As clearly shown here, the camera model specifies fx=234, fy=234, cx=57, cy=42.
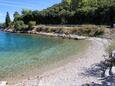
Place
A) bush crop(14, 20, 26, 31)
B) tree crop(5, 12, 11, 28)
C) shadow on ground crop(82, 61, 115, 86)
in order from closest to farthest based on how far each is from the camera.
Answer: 1. shadow on ground crop(82, 61, 115, 86)
2. bush crop(14, 20, 26, 31)
3. tree crop(5, 12, 11, 28)

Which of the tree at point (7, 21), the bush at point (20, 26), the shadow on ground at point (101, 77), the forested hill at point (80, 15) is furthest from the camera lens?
the tree at point (7, 21)

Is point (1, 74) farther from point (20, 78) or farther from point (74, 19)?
point (74, 19)

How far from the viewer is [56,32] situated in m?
84.0

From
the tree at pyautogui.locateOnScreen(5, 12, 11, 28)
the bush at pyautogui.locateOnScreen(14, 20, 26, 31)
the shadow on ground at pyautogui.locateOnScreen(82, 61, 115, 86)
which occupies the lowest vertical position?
the shadow on ground at pyautogui.locateOnScreen(82, 61, 115, 86)

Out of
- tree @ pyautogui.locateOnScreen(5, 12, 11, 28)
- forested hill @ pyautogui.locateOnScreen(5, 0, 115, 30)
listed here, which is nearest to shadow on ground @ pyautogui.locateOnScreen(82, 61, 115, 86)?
forested hill @ pyautogui.locateOnScreen(5, 0, 115, 30)

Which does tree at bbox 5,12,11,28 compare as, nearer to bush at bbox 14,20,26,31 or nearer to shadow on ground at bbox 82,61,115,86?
bush at bbox 14,20,26,31

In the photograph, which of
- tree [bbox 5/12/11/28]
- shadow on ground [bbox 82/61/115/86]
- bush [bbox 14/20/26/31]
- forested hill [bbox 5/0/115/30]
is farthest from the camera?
tree [bbox 5/12/11/28]

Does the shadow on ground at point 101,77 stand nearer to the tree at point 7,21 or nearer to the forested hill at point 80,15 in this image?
the forested hill at point 80,15

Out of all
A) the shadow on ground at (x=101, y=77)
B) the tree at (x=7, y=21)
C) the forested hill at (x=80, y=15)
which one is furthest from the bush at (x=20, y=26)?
the shadow on ground at (x=101, y=77)

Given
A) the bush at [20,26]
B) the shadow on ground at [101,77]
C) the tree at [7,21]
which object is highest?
the tree at [7,21]

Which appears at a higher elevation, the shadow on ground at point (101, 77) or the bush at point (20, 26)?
the bush at point (20, 26)

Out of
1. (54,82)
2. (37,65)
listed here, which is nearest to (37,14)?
(37,65)

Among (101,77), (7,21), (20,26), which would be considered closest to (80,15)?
→ (20,26)

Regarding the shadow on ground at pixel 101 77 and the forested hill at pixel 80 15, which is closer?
the shadow on ground at pixel 101 77
